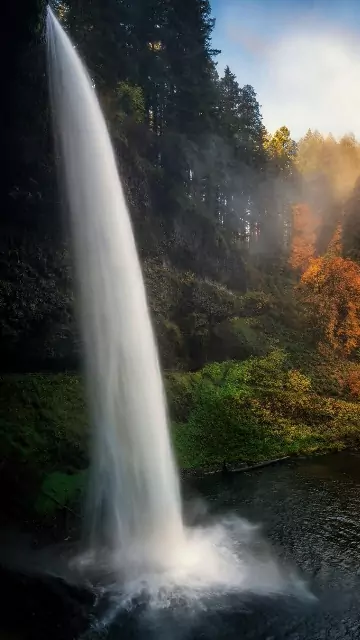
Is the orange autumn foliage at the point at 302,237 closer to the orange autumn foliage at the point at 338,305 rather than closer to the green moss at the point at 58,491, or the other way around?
the orange autumn foliage at the point at 338,305

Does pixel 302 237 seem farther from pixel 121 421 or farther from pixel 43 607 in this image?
pixel 43 607

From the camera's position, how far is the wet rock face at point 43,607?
29.0ft

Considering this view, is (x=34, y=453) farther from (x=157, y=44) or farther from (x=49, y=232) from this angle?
(x=157, y=44)

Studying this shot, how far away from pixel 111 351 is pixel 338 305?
69.0ft

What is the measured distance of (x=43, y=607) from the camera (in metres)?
9.54

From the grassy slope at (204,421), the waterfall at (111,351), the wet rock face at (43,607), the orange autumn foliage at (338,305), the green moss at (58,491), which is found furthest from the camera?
the orange autumn foliage at (338,305)

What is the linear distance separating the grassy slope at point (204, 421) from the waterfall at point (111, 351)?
142 centimetres

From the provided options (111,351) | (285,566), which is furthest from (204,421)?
(285,566)

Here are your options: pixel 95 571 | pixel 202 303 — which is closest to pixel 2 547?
pixel 95 571

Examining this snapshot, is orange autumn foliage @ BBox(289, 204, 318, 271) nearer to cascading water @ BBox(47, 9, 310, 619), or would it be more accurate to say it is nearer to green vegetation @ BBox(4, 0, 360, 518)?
green vegetation @ BBox(4, 0, 360, 518)

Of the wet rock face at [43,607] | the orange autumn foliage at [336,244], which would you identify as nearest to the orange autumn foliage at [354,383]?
the orange autumn foliage at [336,244]

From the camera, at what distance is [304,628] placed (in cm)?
885

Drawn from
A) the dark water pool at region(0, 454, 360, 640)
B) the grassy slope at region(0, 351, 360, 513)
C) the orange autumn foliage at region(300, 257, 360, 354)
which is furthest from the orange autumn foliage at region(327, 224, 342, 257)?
the dark water pool at region(0, 454, 360, 640)

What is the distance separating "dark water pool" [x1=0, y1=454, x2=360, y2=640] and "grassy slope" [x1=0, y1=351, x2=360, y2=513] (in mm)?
2102
